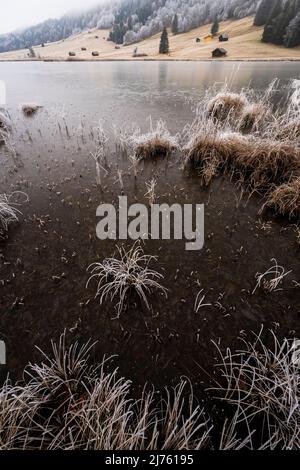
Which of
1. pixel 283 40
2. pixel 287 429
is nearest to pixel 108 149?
pixel 287 429

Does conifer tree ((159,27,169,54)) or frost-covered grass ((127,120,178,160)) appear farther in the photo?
conifer tree ((159,27,169,54))

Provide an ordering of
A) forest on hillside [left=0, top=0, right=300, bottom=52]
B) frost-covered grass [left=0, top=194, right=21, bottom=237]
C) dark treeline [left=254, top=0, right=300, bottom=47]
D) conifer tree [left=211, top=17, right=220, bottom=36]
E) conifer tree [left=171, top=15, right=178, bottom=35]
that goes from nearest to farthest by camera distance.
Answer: frost-covered grass [left=0, top=194, right=21, bottom=237] < dark treeline [left=254, top=0, right=300, bottom=47] < forest on hillside [left=0, top=0, right=300, bottom=52] < conifer tree [left=211, top=17, right=220, bottom=36] < conifer tree [left=171, top=15, right=178, bottom=35]

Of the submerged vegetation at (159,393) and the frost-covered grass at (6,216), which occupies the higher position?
the frost-covered grass at (6,216)

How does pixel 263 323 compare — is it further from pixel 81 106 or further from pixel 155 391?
Result: pixel 81 106

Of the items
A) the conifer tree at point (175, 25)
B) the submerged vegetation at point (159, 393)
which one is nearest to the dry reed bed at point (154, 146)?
the submerged vegetation at point (159, 393)

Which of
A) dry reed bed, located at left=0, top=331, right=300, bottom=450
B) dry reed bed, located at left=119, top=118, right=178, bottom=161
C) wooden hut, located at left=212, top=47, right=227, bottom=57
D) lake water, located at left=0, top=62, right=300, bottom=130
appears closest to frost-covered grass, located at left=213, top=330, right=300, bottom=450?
dry reed bed, located at left=0, top=331, right=300, bottom=450

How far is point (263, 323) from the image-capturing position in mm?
3680

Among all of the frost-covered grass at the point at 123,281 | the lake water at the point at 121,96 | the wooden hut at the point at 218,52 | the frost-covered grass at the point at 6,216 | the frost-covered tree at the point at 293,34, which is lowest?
the frost-covered grass at the point at 123,281

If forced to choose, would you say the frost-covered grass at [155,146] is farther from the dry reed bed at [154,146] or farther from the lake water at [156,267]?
the lake water at [156,267]

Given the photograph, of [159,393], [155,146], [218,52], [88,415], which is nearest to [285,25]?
[218,52]

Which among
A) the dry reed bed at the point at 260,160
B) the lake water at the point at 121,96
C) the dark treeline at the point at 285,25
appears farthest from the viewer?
the dark treeline at the point at 285,25

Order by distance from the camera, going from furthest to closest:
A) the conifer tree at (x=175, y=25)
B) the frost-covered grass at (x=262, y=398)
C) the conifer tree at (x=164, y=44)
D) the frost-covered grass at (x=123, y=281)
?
the conifer tree at (x=175, y=25) < the conifer tree at (x=164, y=44) < the frost-covered grass at (x=123, y=281) < the frost-covered grass at (x=262, y=398)

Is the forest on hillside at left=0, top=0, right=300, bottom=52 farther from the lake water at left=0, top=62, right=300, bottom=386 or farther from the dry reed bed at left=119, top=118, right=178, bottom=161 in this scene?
the lake water at left=0, top=62, right=300, bottom=386

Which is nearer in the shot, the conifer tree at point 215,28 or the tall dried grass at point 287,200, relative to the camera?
the tall dried grass at point 287,200
